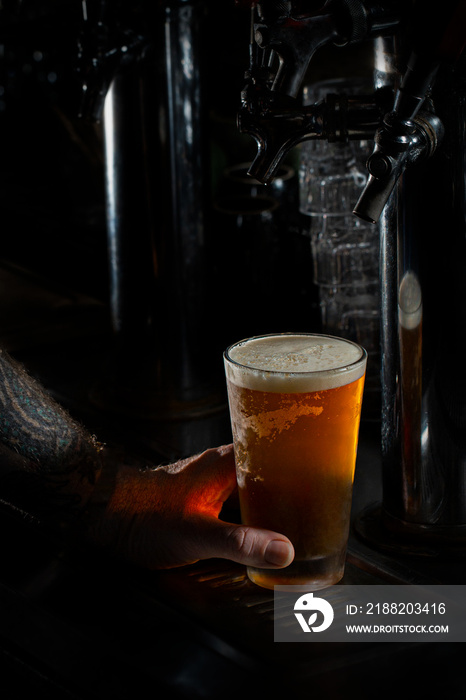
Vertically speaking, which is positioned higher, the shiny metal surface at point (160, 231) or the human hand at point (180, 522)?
the shiny metal surface at point (160, 231)

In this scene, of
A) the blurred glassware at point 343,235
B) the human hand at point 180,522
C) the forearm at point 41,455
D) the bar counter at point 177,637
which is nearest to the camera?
the bar counter at point 177,637

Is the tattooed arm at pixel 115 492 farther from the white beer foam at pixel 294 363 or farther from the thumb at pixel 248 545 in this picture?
the white beer foam at pixel 294 363

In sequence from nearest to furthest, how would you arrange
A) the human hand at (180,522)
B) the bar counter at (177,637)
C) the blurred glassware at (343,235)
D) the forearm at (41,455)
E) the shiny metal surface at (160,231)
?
1. the bar counter at (177,637)
2. the human hand at (180,522)
3. the forearm at (41,455)
4. the shiny metal surface at (160,231)
5. the blurred glassware at (343,235)

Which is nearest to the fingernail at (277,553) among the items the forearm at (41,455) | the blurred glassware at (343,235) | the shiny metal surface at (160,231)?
the forearm at (41,455)

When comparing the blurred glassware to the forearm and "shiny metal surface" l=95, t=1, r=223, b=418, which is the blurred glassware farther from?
the forearm

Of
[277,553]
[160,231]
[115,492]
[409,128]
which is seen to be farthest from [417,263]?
[160,231]

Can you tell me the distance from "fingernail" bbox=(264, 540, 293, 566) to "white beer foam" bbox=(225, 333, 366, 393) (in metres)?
0.16

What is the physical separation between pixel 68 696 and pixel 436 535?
0.46 meters

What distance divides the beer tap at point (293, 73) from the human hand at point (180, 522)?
1.21 ft

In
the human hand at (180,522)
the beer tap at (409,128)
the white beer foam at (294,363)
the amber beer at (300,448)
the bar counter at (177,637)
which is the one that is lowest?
the bar counter at (177,637)

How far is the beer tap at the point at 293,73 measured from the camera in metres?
0.78

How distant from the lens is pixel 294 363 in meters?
0.83

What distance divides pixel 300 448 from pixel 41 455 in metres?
0.40

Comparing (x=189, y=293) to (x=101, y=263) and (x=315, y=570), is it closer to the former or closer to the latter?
(x=101, y=263)
